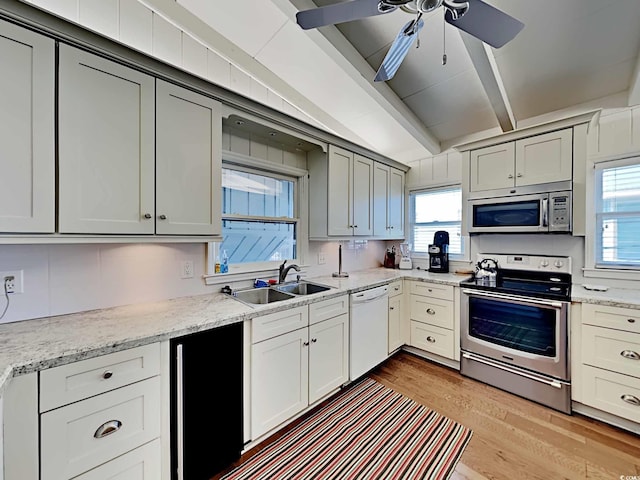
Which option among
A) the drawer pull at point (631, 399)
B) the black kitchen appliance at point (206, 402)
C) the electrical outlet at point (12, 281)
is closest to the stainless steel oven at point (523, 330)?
the drawer pull at point (631, 399)

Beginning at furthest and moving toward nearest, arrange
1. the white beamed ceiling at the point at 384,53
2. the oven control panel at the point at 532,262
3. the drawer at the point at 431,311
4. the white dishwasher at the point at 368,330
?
the drawer at the point at 431,311
the oven control panel at the point at 532,262
the white dishwasher at the point at 368,330
the white beamed ceiling at the point at 384,53

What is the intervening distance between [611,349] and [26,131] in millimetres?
3766

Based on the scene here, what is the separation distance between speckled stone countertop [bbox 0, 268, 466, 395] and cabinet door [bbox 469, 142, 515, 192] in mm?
2195

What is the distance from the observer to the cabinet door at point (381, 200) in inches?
126

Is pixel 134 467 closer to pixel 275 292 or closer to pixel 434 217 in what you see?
pixel 275 292

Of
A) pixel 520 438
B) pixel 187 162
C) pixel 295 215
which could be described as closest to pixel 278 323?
pixel 187 162

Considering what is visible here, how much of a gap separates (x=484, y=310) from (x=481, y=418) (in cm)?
91

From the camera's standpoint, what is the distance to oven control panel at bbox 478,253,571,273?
259cm

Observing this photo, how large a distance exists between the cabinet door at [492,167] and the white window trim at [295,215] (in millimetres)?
1823

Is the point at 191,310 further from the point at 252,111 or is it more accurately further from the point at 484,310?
the point at 484,310

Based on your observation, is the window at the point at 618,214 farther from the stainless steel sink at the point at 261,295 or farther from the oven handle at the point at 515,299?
the stainless steel sink at the point at 261,295

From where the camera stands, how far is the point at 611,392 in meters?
1.96

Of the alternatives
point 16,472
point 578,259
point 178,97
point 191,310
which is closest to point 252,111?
point 178,97

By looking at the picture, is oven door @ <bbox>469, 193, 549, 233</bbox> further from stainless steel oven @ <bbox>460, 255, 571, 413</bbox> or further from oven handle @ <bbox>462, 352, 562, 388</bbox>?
oven handle @ <bbox>462, 352, 562, 388</bbox>
